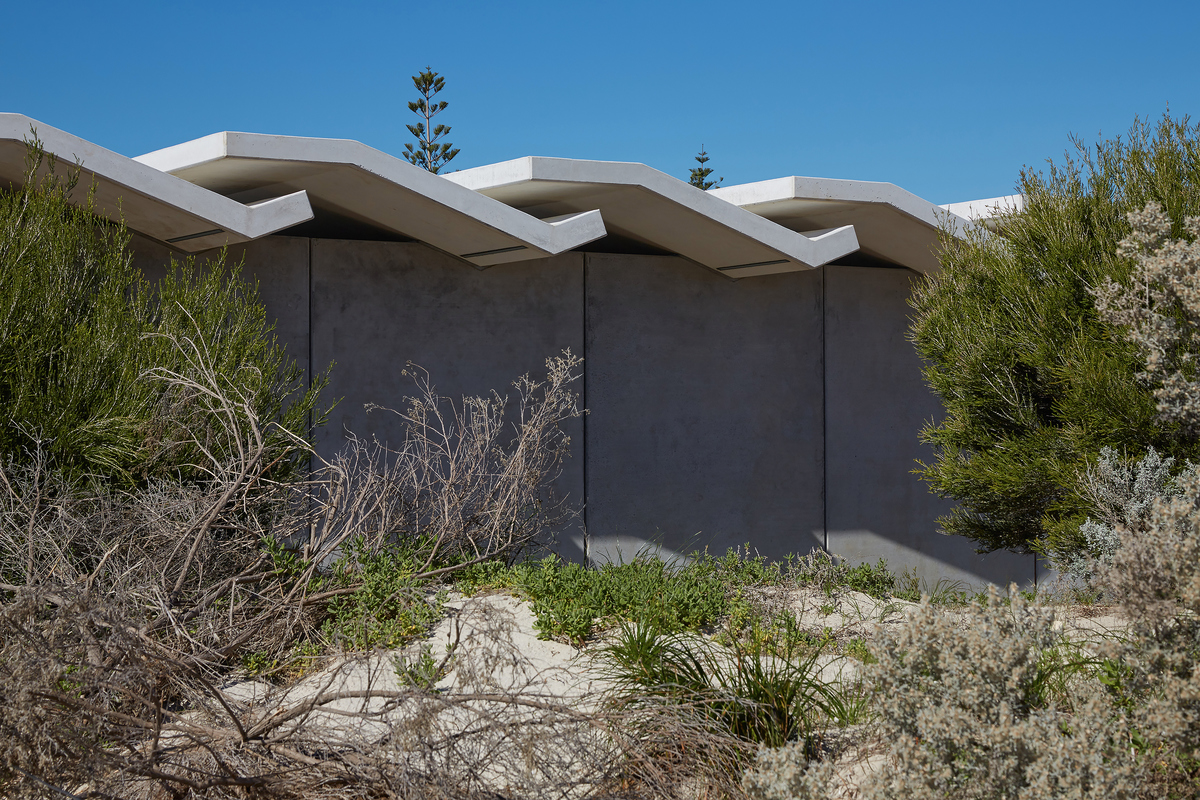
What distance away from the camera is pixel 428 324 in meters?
9.83

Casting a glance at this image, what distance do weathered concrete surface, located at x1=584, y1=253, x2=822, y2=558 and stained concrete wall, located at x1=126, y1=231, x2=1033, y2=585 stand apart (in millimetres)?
18

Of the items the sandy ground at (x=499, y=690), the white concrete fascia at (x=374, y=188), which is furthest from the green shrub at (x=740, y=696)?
the white concrete fascia at (x=374, y=188)

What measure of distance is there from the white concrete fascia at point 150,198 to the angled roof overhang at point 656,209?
1641 mm

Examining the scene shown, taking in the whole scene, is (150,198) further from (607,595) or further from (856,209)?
Result: (856,209)

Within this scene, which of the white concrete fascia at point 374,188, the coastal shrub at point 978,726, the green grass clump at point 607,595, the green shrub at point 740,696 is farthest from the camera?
the white concrete fascia at point 374,188

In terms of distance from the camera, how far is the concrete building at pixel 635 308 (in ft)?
27.5

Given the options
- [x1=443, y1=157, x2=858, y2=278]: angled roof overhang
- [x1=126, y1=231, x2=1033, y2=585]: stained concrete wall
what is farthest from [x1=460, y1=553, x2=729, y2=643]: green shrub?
[x1=443, y1=157, x2=858, y2=278]: angled roof overhang

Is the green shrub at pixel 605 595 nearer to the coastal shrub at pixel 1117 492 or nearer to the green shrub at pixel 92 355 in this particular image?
the green shrub at pixel 92 355

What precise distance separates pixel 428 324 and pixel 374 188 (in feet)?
5.86

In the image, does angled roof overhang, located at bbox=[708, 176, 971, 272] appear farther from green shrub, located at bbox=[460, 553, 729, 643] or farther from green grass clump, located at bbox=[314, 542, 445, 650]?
green grass clump, located at bbox=[314, 542, 445, 650]

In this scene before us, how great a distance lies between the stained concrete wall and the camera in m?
9.57

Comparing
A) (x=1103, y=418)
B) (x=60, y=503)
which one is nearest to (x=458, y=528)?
(x=60, y=503)

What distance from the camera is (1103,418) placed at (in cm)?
649

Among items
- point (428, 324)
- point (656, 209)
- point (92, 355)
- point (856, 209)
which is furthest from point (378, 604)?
point (856, 209)
